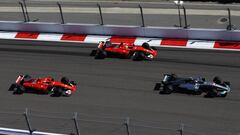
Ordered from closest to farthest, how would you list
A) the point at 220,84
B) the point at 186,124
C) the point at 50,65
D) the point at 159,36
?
the point at 186,124 < the point at 220,84 < the point at 50,65 < the point at 159,36

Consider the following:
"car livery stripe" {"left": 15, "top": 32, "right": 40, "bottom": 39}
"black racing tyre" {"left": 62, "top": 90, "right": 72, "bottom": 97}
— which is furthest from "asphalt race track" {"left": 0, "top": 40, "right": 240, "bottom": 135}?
"car livery stripe" {"left": 15, "top": 32, "right": 40, "bottom": 39}

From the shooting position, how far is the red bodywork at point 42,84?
18344 millimetres

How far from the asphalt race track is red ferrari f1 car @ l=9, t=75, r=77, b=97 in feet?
0.64

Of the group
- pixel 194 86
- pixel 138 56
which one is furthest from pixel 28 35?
pixel 194 86

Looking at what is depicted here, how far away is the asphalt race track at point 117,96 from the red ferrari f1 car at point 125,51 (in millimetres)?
241

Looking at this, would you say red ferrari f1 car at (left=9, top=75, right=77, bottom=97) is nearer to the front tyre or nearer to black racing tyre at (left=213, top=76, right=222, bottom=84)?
the front tyre

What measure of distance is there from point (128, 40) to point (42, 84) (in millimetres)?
5855

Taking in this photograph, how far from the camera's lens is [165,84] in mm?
17969

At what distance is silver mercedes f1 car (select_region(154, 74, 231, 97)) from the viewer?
17.4 metres

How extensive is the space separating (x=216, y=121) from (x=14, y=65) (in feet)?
28.5

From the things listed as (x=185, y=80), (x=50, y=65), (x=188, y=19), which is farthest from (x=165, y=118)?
(x=188, y=19)

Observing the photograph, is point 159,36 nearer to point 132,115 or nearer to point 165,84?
point 165,84

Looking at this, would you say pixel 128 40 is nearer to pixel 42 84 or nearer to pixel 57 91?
pixel 42 84

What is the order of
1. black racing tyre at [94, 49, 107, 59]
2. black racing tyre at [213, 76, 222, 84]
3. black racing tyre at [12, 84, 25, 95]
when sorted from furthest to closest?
black racing tyre at [94, 49, 107, 59], black racing tyre at [12, 84, 25, 95], black racing tyre at [213, 76, 222, 84]
